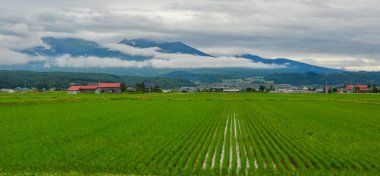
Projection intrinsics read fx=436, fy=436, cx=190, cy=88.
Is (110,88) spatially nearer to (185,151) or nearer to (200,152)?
(185,151)

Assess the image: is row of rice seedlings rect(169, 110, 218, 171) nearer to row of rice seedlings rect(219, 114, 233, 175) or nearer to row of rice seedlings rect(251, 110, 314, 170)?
row of rice seedlings rect(219, 114, 233, 175)

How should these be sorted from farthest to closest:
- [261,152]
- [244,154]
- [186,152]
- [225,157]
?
[261,152] → [186,152] → [244,154] → [225,157]

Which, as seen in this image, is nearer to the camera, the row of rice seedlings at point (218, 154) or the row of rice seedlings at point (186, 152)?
the row of rice seedlings at point (218, 154)

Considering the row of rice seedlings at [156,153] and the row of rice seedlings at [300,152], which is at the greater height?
the row of rice seedlings at [156,153]

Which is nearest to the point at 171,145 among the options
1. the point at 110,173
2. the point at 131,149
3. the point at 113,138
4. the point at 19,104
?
the point at 131,149

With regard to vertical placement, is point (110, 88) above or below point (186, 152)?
below

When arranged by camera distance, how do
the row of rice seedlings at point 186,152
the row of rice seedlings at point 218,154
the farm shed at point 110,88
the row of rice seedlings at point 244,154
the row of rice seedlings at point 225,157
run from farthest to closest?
the farm shed at point 110,88 < the row of rice seedlings at point 186,152 < the row of rice seedlings at point 244,154 < the row of rice seedlings at point 218,154 < the row of rice seedlings at point 225,157

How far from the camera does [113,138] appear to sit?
2300 cm

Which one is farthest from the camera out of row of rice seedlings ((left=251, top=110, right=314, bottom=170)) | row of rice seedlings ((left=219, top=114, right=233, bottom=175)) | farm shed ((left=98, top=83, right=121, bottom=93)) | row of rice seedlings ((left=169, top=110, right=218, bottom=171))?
farm shed ((left=98, top=83, right=121, bottom=93))

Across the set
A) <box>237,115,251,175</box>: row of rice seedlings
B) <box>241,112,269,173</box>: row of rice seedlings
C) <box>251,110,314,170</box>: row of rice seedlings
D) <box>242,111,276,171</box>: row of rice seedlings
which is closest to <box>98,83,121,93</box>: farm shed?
<box>251,110,314,170</box>: row of rice seedlings

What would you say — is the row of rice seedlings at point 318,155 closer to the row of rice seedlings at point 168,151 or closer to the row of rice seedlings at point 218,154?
the row of rice seedlings at point 218,154

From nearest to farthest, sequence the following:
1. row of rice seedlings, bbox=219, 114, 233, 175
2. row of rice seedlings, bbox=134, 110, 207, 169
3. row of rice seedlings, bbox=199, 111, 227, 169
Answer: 1. row of rice seedlings, bbox=219, 114, 233, 175
2. row of rice seedlings, bbox=199, 111, 227, 169
3. row of rice seedlings, bbox=134, 110, 207, 169

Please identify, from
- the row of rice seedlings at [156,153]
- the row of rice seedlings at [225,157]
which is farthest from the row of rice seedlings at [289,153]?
the row of rice seedlings at [156,153]

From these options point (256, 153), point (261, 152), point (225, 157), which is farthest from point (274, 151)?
point (225, 157)
